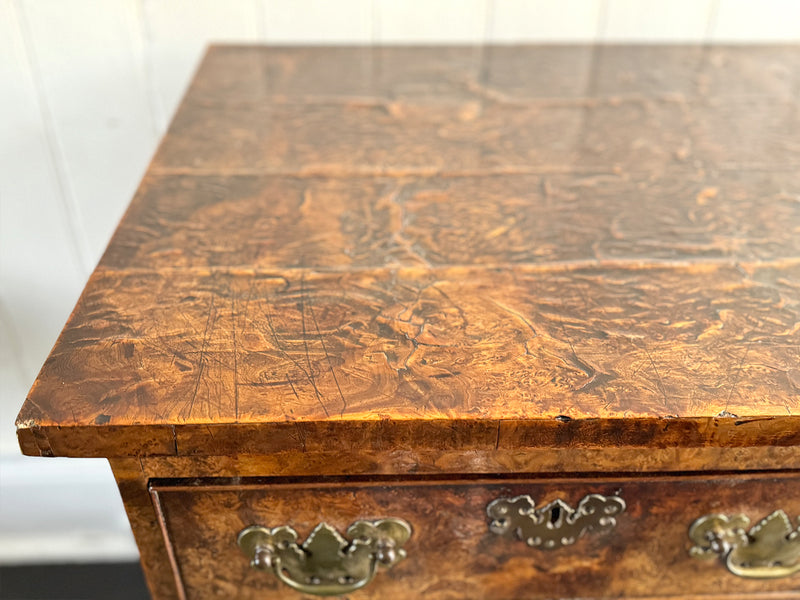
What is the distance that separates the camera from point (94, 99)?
3.42ft

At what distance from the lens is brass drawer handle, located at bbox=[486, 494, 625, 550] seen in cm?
51

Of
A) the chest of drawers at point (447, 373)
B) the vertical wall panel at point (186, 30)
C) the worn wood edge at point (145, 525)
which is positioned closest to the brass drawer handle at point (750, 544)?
the chest of drawers at point (447, 373)

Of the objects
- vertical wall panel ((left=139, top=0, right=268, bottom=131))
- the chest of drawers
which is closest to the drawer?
the chest of drawers

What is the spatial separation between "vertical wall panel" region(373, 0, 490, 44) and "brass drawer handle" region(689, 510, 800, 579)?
2.51 feet

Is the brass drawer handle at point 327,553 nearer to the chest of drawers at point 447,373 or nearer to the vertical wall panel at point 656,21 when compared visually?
the chest of drawers at point 447,373

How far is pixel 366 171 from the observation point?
2.27 ft

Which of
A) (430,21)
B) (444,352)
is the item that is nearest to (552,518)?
(444,352)

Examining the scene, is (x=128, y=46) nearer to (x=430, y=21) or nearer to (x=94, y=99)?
(x=94, y=99)

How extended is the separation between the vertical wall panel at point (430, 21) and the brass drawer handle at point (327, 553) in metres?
0.76

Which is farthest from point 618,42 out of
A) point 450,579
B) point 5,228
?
point 5,228

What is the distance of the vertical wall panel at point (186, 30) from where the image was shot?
3.26 feet

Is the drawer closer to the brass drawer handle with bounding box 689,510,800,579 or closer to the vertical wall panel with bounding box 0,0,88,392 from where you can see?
the brass drawer handle with bounding box 689,510,800,579

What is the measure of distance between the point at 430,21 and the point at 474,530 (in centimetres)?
76

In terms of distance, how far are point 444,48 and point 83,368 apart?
2.33 ft
